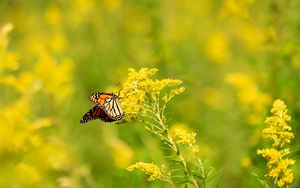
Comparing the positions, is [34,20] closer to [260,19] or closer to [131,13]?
[131,13]

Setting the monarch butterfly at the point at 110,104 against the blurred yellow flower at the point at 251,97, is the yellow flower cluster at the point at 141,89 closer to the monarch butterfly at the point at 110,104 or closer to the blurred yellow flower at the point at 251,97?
the monarch butterfly at the point at 110,104

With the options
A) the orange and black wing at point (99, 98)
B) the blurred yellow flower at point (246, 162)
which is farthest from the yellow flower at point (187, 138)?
the blurred yellow flower at point (246, 162)

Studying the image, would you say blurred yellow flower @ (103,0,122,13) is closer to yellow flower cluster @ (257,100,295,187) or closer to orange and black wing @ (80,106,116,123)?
orange and black wing @ (80,106,116,123)

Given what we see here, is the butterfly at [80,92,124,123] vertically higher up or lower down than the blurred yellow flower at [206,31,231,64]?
lower down

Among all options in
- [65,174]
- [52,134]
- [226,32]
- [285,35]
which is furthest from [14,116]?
[226,32]

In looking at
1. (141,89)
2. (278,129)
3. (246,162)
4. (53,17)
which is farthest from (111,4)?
(278,129)

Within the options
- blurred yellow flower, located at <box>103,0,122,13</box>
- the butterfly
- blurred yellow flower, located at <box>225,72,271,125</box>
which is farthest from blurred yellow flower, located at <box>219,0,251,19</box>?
blurred yellow flower, located at <box>103,0,122,13</box>

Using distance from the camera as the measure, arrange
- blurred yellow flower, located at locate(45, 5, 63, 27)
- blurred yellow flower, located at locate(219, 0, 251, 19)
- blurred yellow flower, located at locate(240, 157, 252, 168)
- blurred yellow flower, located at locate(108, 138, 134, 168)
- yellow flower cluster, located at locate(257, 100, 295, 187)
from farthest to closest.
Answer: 1. blurred yellow flower, located at locate(45, 5, 63, 27)
2. blurred yellow flower, located at locate(219, 0, 251, 19)
3. blurred yellow flower, located at locate(108, 138, 134, 168)
4. blurred yellow flower, located at locate(240, 157, 252, 168)
5. yellow flower cluster, located at locate(257, 100, 295, 187)

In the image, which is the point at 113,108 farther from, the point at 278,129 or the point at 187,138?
the point at 278,129
